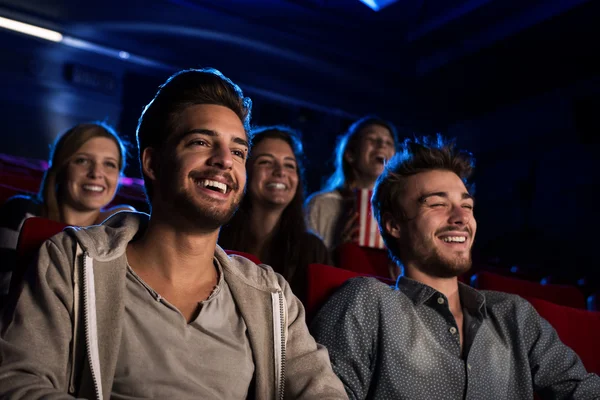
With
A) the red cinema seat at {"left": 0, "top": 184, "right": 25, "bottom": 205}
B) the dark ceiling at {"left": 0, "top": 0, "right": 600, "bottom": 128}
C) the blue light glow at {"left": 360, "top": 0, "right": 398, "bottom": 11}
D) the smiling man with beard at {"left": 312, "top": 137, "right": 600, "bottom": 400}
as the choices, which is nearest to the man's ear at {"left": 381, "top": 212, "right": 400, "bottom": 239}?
Result: the smiling man with beard at {"left": 312, "top": 137, "right": 600, "bottom": 400}

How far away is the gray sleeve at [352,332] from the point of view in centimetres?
101

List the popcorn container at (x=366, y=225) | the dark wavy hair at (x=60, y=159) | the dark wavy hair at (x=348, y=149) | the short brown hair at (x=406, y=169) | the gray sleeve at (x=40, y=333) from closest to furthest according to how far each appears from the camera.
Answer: the gray sleeve at (x=40, y=333) → the short brown hair at (x=406, y=169) → the dark wavy hair at (x=60, y=159) → the popcorn container at (x=366, y=225) → the dark wavy hair at (x=348, y=149)

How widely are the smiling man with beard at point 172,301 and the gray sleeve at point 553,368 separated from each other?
43 centimetres

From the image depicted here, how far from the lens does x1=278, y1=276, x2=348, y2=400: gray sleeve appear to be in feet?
2.92

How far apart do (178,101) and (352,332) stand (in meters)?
0.47

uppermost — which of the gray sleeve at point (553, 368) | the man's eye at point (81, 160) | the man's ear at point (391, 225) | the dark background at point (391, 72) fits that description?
the dark background at point (391, 72)

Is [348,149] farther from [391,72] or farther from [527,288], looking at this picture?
[391,72]

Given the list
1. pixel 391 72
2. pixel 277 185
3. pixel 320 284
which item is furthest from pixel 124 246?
pixel 391 72

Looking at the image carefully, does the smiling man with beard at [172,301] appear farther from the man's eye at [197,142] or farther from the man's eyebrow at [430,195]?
the man's eyebrow at [430,195]

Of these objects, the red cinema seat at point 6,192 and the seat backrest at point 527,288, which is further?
the red cinema seat at point 6,192

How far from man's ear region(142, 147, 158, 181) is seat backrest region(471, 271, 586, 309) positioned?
870 millimetres

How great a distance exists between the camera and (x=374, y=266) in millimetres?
1568

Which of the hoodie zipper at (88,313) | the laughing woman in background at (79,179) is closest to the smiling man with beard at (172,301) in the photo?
the hoodie zipper at (88,313)

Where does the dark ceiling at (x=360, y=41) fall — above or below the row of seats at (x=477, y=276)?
above
